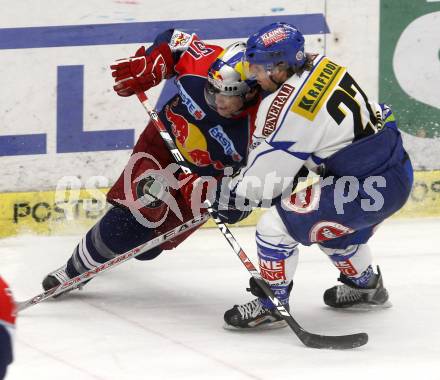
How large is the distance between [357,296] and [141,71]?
1.13 metres

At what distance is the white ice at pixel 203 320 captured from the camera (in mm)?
3471

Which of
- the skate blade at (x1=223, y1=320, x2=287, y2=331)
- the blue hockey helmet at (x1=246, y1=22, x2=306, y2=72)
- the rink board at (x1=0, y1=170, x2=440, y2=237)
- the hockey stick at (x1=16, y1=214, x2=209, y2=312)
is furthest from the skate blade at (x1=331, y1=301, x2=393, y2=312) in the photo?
the rink board at (x1=0, y1=170, x2=440, y2=237)

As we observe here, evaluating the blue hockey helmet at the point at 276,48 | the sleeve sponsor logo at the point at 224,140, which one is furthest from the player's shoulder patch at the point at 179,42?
the blue hockey helmet at the point at 276,48

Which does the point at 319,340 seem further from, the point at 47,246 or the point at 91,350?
A: the point at 47,246

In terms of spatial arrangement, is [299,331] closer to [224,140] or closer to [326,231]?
[326,231]

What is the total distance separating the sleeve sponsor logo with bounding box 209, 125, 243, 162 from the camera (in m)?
4.09

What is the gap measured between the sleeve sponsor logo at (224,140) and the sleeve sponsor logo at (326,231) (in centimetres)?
54

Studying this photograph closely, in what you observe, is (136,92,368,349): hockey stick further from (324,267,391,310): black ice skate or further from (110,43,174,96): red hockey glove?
(324,267,391,310): black ice skate

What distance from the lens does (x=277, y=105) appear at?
3547mm

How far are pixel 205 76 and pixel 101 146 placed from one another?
1121 mm

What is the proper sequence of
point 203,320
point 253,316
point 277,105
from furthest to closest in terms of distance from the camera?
1. point 203,320
2. point 253,316
3. point 277,105

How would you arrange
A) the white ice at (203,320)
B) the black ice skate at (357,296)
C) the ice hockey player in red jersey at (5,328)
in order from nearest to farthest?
the ice hockey player in red jersey at (5,328), the white ice at (203,320), the black ice skate at (357,296)

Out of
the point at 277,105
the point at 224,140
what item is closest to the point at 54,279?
the point at 224,140

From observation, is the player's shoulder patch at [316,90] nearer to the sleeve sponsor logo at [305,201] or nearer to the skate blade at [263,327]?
the sleeve sponsor logo at [305,201]
